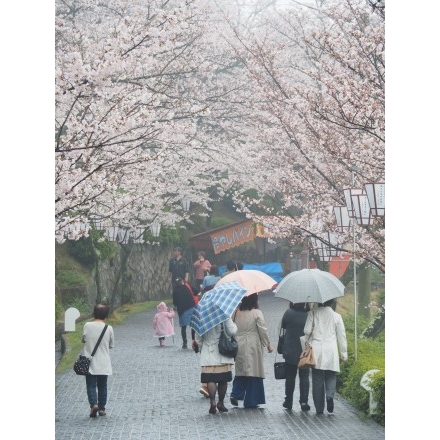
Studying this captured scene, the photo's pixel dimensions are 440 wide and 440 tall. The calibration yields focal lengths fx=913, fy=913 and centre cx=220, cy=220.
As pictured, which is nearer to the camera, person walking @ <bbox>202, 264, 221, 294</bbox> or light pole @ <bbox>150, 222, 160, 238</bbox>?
person walking @ <bbox>202, 264, 221, 294</bbox>

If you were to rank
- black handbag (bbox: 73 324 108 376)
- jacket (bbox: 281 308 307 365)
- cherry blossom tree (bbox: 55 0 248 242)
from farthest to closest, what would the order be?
jacket (bbox: 281 308 307 365)
black handbag (bbox: 73 324 108 376)
cherry blossom tree (bbox: 55 0 248 242)

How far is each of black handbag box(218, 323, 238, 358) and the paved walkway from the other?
0.60 m

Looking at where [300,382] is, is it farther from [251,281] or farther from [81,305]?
[81,305]

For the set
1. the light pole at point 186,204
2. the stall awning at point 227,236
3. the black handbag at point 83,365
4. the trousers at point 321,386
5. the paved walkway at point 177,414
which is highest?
the light pole at point 186,204

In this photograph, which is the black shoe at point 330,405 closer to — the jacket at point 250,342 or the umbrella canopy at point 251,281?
the jacket at point 250,342

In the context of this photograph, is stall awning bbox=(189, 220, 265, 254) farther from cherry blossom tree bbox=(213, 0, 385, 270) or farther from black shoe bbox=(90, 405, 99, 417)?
black shoe bbox=(90, 405, 99, 417)

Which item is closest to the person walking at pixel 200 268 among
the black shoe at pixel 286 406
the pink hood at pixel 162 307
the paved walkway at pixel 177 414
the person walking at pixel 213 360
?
the pink hood at pixel 162 307

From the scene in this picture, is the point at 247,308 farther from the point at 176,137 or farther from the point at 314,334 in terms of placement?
the point at 176,137

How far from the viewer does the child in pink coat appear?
12734mm

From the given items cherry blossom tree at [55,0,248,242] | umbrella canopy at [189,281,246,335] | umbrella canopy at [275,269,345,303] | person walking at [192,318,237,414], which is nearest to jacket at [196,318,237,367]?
person walking at [192,318,237,414]

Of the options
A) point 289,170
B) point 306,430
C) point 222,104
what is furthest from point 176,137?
point 306,430

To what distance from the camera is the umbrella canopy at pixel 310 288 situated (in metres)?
8.55

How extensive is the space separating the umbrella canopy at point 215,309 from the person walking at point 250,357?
14.0 inches

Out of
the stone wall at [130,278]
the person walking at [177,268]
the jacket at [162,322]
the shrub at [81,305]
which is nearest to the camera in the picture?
the shrub at [81,305]
